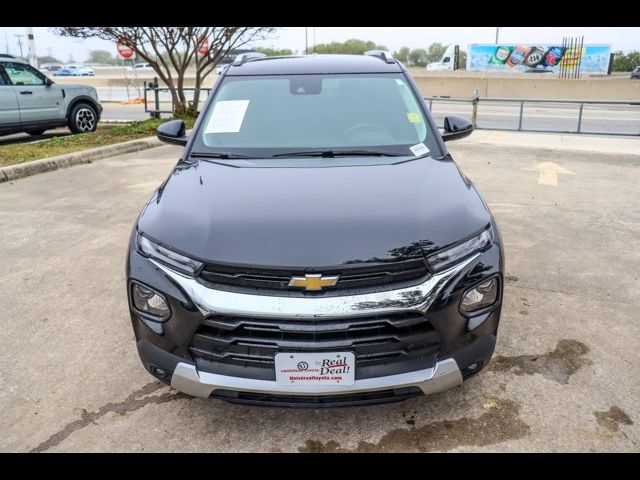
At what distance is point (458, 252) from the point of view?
2305 mm

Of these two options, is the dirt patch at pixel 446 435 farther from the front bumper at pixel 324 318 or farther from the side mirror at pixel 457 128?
the side mirror at pixel 457 128

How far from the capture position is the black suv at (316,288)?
7.04 ft

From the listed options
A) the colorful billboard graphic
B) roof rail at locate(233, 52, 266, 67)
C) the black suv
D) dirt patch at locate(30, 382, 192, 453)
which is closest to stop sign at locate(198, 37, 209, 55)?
roof rail at locate(233, 52, 266, 67)

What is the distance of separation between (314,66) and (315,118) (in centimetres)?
62

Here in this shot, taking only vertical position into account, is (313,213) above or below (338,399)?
above

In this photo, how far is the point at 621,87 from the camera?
22.1 m

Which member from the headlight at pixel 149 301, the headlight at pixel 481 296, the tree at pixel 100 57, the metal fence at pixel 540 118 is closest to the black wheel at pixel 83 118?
the metal fence at pixel 540 118

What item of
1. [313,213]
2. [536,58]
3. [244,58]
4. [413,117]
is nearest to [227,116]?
[244,58]

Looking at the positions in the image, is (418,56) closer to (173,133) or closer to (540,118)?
(540,118)

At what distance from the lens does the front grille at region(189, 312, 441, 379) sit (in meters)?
2.13

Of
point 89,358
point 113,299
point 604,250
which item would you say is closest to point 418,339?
point 89,358

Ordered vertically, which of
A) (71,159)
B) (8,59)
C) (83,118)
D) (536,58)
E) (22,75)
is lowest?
(71,159)

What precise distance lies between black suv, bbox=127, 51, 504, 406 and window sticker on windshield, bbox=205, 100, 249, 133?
83cm

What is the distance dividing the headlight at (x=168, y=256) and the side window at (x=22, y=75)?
9.90 metres
